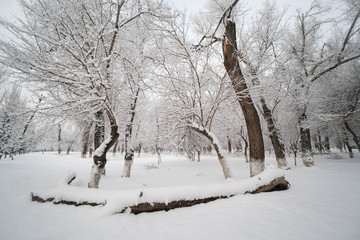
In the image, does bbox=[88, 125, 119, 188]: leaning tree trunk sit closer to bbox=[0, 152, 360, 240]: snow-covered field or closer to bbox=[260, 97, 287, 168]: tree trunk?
bbox=[0, 152, 360, 240]: snow-covered field

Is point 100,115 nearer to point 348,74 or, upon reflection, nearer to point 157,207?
point 157,207

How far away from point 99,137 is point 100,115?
129 centimetres

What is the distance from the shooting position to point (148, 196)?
307 cm

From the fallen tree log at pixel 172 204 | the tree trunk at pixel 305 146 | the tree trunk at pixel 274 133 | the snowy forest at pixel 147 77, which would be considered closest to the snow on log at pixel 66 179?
the snowy forest at pixel 147 77

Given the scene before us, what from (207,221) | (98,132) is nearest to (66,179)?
(207,221)

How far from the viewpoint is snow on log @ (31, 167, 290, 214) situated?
2.96 m

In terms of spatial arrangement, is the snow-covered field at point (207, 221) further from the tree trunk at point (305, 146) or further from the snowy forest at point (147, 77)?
the tree trunk at point (305, 146)

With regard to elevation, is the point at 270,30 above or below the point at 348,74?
above

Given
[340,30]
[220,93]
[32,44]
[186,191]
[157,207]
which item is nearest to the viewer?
[157,207]

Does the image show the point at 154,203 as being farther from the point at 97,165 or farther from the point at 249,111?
the point at 249,111

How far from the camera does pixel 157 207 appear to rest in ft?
10.1

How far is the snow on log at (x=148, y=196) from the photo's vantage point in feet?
9.70

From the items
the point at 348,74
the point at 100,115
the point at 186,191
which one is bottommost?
the point at 186,191

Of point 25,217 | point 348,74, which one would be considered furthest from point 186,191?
point 348,74
